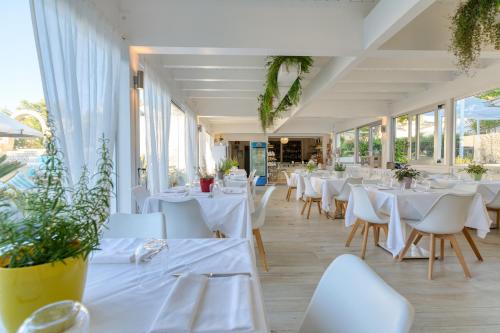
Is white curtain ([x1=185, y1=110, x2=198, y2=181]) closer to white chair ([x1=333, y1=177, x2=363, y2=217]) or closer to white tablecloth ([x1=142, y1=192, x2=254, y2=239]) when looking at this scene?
white chair ([x1=333, y1=177, x2=363, y2=217])

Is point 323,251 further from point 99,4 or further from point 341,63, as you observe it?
point 99,4

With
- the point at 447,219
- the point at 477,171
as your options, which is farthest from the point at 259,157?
the point at 447,219

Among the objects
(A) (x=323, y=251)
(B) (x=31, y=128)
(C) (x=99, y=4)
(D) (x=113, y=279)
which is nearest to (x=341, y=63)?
(A) (x=323, y=251)

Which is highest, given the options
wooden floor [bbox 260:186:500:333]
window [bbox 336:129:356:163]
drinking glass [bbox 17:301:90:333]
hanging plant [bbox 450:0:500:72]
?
hanging plant [bbox 450:0:500:72]

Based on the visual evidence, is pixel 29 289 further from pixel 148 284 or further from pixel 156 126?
pixel 156 126

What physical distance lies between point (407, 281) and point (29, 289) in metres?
3.00

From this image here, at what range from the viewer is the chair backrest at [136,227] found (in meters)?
1.74

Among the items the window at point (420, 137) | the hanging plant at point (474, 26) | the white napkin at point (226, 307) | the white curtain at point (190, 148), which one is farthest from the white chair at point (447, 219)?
the white curtain at point (190, 148)

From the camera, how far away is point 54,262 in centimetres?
76

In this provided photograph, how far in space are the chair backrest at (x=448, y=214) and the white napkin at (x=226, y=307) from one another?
2.57 metres

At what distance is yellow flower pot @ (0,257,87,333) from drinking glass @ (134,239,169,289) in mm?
316

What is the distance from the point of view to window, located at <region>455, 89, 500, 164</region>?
5258mm

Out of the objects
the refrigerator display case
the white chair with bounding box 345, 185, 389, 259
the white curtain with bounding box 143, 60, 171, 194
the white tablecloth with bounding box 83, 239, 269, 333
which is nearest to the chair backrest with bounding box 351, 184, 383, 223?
the white chair with bounding box 345, 185, 389, 259

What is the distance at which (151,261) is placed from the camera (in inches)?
45.8
